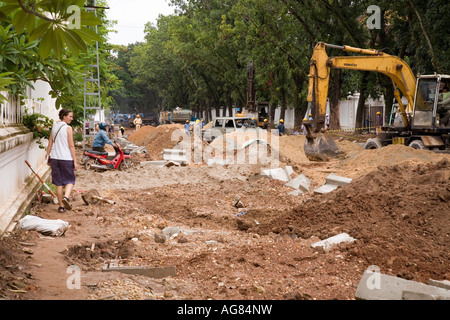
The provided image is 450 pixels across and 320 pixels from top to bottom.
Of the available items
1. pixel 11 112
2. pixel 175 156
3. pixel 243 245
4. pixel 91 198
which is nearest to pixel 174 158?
pixel 175 156

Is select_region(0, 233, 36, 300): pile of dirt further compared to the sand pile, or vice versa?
the sand pile

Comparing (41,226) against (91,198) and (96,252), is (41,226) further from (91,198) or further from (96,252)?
(91,198)

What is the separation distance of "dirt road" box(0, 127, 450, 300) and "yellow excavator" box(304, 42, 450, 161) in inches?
238

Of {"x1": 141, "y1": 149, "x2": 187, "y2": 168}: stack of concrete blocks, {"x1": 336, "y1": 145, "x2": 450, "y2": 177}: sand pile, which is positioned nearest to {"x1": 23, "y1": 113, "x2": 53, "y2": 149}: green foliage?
{"x1": 141, "y1": 149, "x2": 187, "y2": 168}: stack of concrete blocks

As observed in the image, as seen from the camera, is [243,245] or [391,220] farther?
[391,220]

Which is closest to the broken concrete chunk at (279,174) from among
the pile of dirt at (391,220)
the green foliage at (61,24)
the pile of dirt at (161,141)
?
the pile of dirt at (391,220)

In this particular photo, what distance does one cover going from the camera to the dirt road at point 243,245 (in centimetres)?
541

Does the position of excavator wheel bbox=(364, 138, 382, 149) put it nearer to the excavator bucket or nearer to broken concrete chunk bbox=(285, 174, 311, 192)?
the excavator bucket

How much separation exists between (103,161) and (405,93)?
10.9 m

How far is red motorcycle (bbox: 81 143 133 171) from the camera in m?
17.4

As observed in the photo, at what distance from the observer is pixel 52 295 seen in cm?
491

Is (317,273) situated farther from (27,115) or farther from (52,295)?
(27,115)

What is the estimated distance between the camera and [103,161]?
57.1 feet
